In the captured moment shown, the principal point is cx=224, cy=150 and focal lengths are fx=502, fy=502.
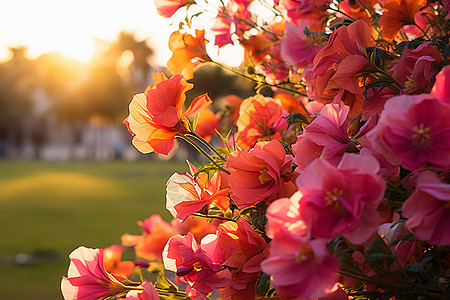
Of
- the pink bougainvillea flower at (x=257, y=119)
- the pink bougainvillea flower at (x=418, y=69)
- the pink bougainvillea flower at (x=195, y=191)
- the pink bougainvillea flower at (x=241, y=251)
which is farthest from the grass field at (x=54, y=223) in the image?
the pink bougainvillea flower at (x=418, y=69)

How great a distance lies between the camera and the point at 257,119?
44.7 inches

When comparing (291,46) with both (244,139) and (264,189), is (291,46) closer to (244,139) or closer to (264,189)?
(244,139)

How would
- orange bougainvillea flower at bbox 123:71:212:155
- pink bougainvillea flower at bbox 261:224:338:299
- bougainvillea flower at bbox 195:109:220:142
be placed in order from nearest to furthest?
pink bougainvillea flower at bbox 261:224:338:299 → orange bougainvillea flower at bbox 123:71:212:155 → bougainvillea flower at bbox 195:109:220:142

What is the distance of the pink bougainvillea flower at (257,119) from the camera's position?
1.13 m

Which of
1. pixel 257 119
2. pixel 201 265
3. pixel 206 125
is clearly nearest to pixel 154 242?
pixel 206 125

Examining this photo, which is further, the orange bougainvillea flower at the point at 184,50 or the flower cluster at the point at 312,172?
the orange bougainvillea flower at the point at 184,50

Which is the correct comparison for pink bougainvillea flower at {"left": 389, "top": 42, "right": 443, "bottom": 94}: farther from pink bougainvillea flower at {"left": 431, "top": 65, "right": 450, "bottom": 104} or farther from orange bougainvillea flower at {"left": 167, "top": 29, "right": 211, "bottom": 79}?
orange bougainvillea flower at {"left": 167, "top": 29, "right": 211, "bottom": 79}

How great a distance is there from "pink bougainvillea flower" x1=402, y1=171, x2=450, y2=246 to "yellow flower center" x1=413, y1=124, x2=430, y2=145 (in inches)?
1.4

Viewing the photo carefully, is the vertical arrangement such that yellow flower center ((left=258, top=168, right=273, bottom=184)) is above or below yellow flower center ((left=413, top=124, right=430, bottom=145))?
below

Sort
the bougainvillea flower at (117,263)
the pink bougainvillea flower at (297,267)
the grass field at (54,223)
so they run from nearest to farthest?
the pink bougainvillea flower at (297,267) < the bougainvillea flower at (117,263) < the grass field at (54,223)

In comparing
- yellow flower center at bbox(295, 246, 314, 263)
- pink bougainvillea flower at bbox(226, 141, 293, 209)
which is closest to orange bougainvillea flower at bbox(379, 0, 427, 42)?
pink bougainvillea flower at bbox(226, 141, 293, 209)

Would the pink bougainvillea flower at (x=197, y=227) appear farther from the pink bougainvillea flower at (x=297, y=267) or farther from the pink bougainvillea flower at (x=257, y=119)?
the pink bougainvillea flower at (x=297, y=267)

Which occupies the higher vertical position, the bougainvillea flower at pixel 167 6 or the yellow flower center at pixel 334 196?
the bougainvillea flower at pixel 167 6

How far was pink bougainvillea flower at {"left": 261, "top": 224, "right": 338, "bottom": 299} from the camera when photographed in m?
0.52
